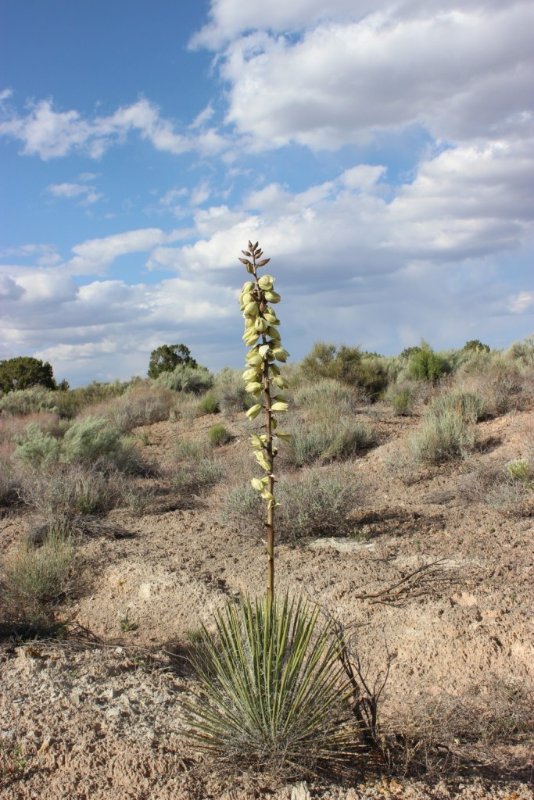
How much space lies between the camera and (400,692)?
4406 mm

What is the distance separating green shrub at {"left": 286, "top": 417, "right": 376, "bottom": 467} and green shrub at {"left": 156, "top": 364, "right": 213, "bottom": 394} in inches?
427

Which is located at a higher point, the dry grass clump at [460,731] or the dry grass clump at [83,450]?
the dry grass clump at [83,450]

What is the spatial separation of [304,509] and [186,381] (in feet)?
52.8

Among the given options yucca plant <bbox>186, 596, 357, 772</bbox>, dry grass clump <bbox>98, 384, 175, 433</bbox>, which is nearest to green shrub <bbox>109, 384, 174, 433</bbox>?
dry grass clump <bbox>98, 384, 175, 433</bbox>

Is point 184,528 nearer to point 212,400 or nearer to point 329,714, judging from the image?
point 329,714

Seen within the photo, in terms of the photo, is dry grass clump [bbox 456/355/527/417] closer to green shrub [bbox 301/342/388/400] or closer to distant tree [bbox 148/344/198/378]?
green shrub [bbox 301/342/388/400]

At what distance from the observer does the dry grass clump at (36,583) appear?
5957mm

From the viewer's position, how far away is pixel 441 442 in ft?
34.3

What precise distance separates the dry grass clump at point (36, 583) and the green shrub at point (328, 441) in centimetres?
495

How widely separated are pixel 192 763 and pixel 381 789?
2.97 feet

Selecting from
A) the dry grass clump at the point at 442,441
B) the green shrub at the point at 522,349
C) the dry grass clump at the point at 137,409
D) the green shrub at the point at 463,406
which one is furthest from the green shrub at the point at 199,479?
the green shrub at the point at 522,349

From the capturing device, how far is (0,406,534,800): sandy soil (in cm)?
321

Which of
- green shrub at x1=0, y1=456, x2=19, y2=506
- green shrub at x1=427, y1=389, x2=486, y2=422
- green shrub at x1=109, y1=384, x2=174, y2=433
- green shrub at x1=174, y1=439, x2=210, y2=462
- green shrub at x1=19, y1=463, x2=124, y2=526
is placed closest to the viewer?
green shrub at x1=19, y1=463, x2=124, y2=526

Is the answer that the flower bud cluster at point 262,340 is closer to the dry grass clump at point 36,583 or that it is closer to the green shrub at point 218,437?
the dry grass clump at point 36,583
